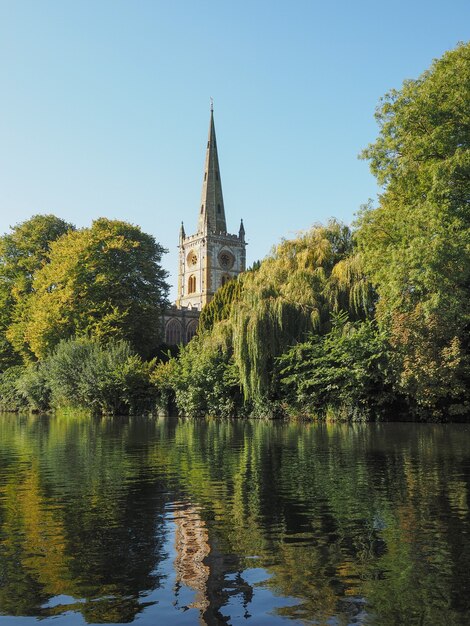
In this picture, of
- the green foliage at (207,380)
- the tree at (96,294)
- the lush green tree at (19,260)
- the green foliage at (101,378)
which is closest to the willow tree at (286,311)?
the green foliage at (207,380)

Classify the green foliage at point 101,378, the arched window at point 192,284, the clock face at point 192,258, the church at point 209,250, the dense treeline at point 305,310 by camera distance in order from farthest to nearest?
the arched window at point 192,284 < the clock face at point 192,258 < the church at point 209,250 < the green foliage at point 101,378 < the dense treeline at point 305,310

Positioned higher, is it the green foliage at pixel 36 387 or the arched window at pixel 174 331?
the arched window at pixel 174 331

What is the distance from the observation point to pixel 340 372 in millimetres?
29188

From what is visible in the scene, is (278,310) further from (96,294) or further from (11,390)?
(11,390)

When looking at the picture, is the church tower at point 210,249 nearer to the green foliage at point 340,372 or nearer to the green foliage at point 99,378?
the green foliage at point 99,378

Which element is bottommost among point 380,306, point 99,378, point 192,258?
point 99,378

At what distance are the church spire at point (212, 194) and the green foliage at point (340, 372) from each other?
250ft

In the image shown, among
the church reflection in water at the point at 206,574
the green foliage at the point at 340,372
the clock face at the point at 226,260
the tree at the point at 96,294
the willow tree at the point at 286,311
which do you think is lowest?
the church reflection in water at the point at 206,574

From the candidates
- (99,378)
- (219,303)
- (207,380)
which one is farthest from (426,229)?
(219,303)

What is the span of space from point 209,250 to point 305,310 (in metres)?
73.6

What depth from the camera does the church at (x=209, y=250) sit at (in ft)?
343

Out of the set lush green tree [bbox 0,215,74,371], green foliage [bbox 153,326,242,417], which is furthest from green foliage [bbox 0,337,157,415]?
lush green tree [bbox 0,215,74,371]

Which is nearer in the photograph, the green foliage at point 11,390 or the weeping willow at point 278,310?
the weeping willow at point 278,310

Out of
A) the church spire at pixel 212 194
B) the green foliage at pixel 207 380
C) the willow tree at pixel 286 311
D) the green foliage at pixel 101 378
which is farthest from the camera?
the church spire at pixel 212 194
